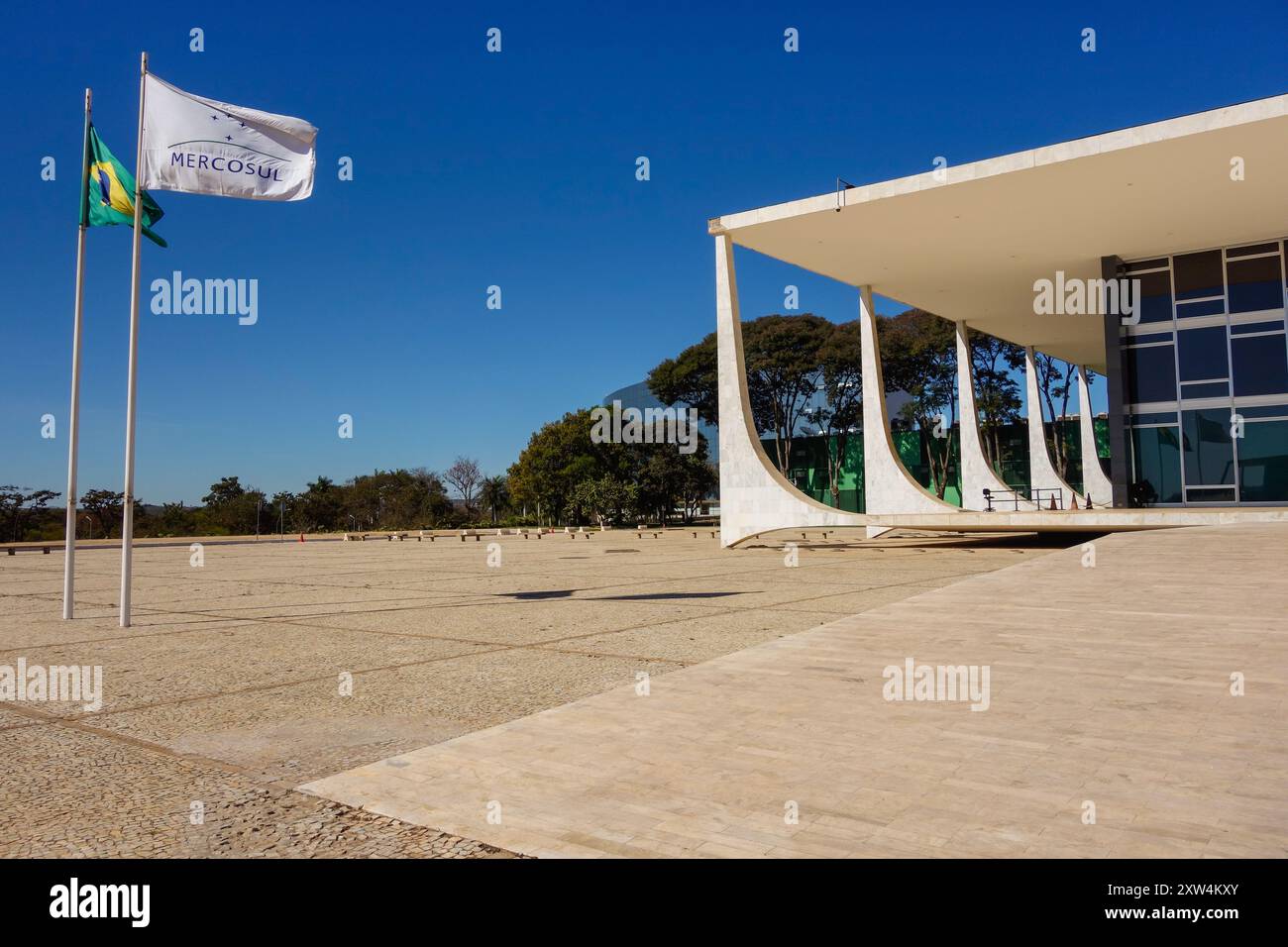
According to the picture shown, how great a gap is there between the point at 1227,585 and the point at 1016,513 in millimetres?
13058

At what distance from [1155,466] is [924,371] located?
32.6 m

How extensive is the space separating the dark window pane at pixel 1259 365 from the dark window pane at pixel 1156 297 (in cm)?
200

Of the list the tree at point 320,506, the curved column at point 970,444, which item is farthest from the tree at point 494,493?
the curved column at point 970,444

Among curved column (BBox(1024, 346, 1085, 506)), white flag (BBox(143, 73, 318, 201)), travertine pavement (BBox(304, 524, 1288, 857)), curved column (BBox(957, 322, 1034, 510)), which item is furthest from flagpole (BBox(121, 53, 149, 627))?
curved column (BBox(1024, 346, 1085, 506))

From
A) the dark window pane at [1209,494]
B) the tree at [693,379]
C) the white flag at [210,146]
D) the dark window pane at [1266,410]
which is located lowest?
the dark window pane at [1209,494]

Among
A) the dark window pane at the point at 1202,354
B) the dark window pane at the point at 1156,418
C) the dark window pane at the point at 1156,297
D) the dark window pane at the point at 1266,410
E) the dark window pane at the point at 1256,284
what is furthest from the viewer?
the dark window pane at the point at 1156,297

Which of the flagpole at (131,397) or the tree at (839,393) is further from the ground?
the tree at (839,393)

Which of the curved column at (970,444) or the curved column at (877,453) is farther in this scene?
the curved column at (970,444)

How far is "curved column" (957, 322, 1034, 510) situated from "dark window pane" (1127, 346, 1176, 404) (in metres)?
11.7

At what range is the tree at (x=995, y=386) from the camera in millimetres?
53969

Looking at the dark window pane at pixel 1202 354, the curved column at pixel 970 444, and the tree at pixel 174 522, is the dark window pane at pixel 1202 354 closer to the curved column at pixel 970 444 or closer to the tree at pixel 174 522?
the curved column at pixel 970 444

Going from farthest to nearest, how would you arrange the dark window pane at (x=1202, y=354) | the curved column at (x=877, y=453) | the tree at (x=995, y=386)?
1. the tree at (x=995, y=386)
2. the curved column at (x=877, y=453)
3. the dark window pane at (x=1202, y=354)
